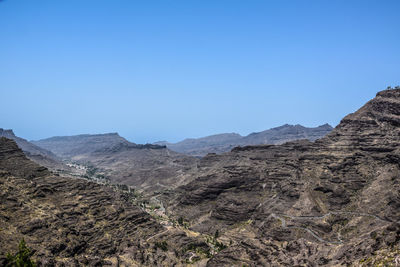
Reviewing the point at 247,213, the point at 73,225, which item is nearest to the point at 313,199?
the point at 247,213

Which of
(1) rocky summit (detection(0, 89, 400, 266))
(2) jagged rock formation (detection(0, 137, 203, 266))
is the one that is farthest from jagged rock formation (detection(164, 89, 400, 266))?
(2) jagged rock formation (detection(0, 137, 203, 266))

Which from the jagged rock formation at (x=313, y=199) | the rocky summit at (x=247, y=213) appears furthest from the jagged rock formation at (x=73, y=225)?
the jagged rock formation at (x=313, y=199)

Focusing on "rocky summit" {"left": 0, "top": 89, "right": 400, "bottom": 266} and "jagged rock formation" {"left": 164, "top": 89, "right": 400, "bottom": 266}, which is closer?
"rocky summit" {"left": 0, "top": 89, "right": 400, "bottom": 266}

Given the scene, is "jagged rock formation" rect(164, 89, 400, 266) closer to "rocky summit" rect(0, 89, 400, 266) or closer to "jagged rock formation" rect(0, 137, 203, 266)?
"rocky summit" rect(0, 89, 400, 266)

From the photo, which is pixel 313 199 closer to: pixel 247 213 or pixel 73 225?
pixel 247 213

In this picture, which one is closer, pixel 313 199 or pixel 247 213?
pixel 313 199

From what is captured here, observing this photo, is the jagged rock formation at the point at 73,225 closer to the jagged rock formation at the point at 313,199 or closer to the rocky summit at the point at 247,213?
the rocky summit at the point at 247,213
